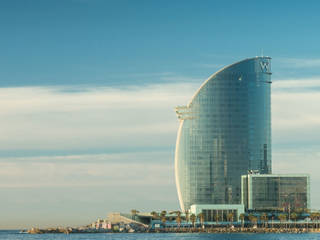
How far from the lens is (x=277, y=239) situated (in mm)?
181375

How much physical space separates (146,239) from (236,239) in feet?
76.1

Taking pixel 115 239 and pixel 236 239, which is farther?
pixel 115 239

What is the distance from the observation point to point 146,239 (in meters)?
192

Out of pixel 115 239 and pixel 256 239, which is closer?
pixel 256 239

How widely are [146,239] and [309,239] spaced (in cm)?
4123

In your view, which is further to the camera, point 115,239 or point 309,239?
point 115,239

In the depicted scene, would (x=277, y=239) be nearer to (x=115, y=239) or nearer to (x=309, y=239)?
(x=309, y=239)

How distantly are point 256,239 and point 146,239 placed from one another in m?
28.8

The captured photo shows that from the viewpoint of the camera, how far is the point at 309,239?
179625 millimetres

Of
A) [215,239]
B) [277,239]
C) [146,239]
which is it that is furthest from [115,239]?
[277,239]

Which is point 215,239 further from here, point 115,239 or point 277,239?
point 115,239

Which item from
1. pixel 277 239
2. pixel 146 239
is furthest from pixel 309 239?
pixel 146 239

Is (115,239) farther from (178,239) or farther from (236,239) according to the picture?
(236,239)

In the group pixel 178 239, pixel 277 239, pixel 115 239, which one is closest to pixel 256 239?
pixel 277 239
